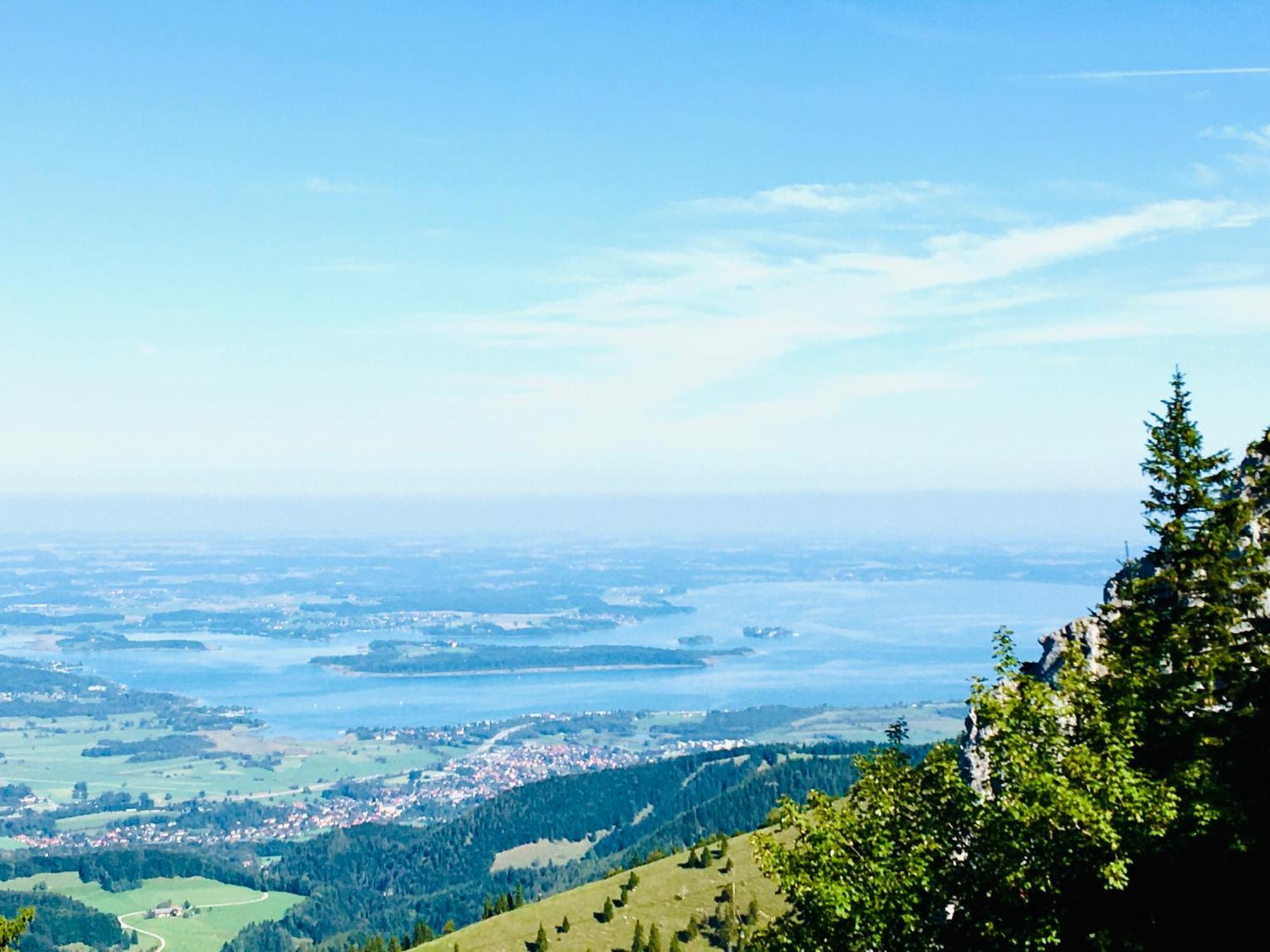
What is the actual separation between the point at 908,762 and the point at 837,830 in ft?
11.7

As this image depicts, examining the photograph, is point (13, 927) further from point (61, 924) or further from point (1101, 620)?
point (61, 924)

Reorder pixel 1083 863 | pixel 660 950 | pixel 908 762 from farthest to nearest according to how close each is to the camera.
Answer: pixel 660 950
pixel 908 762
pixel 1083 863

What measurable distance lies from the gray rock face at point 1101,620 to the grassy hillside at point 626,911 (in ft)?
173

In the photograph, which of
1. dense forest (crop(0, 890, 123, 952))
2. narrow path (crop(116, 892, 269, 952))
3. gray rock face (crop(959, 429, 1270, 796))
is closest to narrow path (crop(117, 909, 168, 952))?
narrow path (crop(116, 892, 269, 952))

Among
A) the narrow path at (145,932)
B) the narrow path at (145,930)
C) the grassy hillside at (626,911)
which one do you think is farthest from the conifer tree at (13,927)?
the narrow path at (145,932)

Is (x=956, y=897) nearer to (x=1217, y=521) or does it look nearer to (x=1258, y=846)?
(x=1258, y=846)

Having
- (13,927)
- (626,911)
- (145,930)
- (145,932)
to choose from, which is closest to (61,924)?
(145,932)

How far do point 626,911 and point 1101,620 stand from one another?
78.0 metres

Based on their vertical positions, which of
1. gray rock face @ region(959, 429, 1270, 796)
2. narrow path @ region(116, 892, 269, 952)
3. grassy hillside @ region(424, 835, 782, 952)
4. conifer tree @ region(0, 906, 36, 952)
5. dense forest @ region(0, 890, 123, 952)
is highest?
gray rock face @ region(959, 429, 1270, 796)

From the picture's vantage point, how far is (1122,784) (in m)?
22.1

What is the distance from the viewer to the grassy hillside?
338 feet

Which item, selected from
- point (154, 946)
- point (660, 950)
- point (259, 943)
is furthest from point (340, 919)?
point (660, 950)

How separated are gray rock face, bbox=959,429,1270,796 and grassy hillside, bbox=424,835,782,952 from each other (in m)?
52.7

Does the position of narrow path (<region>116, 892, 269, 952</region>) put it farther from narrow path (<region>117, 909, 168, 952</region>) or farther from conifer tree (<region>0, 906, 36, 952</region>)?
conifer tree (<region>0, 906, 36, 952</region>)
